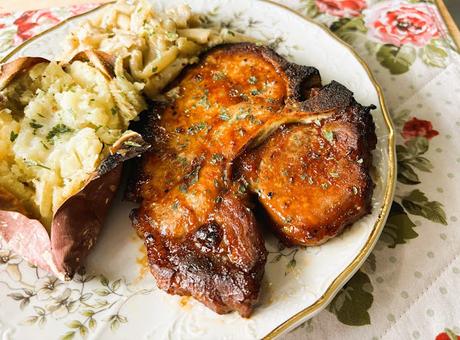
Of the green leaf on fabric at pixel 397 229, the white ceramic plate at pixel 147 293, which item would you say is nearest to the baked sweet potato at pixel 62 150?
the white ceramic plate at pixel 147 293

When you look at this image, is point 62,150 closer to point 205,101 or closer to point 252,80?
point 205,101

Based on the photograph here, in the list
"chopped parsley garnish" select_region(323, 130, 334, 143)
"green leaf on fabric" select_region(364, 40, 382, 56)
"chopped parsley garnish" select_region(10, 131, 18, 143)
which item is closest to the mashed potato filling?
"chopped parsley garnish" select_region(10, 131, 18, 143)

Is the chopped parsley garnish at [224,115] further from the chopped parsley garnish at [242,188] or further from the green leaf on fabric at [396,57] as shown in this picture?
the green leaf on fabric at [396,57]

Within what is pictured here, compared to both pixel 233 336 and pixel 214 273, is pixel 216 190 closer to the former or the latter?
pixel 214 273

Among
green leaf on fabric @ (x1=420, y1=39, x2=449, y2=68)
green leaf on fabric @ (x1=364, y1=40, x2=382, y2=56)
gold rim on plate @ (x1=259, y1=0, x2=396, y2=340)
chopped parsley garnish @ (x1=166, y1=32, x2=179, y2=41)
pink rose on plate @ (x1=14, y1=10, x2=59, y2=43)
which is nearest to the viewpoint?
gold rim on plate @ (x1=259, y1=0, x2=396, y2=340)

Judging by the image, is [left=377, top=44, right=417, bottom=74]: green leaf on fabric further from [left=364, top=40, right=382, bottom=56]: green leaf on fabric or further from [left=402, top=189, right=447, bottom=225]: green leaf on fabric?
[left=402, top=189, right=447, bottom=225]: green leaf on fabric

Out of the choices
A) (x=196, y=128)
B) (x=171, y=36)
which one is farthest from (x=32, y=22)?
(x=196, y=128)
